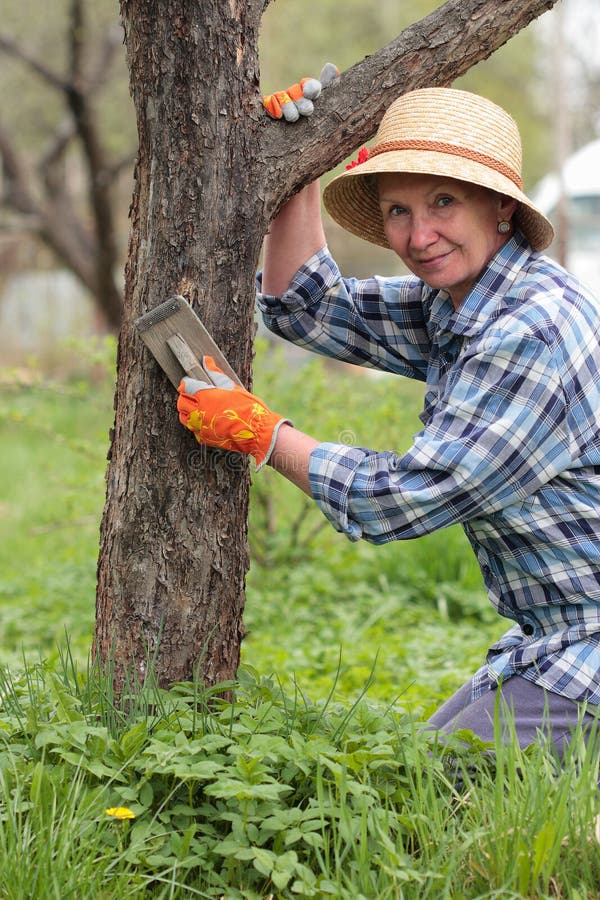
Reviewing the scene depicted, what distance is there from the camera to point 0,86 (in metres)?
13.2

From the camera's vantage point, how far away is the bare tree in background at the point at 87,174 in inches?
410

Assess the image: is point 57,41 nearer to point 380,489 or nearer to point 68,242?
point 68,242

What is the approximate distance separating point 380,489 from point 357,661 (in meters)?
2.16

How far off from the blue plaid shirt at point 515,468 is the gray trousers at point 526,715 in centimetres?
3

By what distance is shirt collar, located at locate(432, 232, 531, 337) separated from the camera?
7.84ft

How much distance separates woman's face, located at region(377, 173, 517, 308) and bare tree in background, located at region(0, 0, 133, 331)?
876 centimetres

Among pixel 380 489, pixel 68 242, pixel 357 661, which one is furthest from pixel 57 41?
pixel 380 489

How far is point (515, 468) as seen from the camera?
2215 mm

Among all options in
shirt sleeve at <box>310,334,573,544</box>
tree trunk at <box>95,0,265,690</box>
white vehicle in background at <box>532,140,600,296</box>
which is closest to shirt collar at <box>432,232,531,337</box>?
shirt sleeve at <box>310,334,573,544</box>

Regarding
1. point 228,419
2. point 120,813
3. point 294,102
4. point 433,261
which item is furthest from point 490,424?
point 120,813

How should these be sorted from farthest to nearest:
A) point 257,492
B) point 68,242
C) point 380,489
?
point 68,242 → point 257,492 → point 380,489

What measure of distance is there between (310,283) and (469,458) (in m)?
0.84

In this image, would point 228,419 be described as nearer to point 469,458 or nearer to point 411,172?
point 469,458

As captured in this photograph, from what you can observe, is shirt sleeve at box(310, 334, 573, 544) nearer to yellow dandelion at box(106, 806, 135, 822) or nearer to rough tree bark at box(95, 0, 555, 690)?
rough tree bark at box(95, 0, 555, 690)
